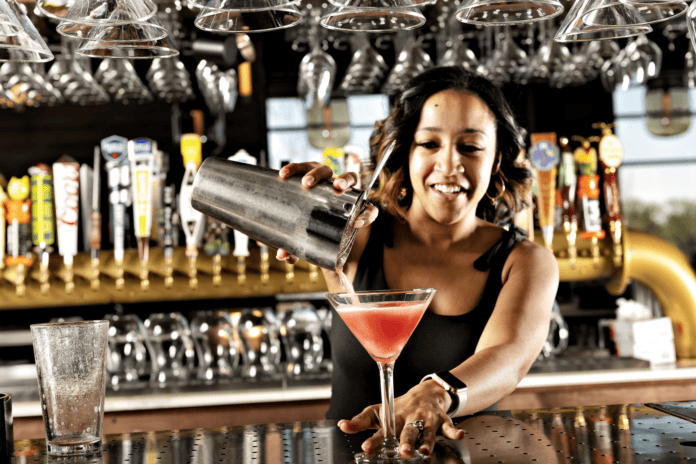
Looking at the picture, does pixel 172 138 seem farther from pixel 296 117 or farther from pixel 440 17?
pixel 440 17

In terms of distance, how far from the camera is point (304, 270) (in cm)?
305

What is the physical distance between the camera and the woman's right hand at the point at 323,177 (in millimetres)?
1208

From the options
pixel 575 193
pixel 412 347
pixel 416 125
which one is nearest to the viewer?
pixel 412 347

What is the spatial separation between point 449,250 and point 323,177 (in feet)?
1.96

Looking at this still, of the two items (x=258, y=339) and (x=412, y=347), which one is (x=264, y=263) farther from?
(x=412, y=347)

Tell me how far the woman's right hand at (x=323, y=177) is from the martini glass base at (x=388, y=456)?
0.40 metres

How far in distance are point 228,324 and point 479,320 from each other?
1527 millimetres

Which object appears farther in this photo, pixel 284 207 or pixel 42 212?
pixel 42 212

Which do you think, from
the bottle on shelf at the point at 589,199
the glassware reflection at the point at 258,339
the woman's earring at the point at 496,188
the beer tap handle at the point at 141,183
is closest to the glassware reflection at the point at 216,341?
the glassware reflection at the point at 258,339

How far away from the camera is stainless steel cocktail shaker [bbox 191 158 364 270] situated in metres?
1.21

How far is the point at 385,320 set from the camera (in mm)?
1076

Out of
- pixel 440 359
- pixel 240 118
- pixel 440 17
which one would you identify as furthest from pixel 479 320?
pixel 240 118

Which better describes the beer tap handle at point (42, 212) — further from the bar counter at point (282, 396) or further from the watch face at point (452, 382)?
the watch face at point (452, 382)

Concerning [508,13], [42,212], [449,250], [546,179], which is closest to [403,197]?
[449,250]
